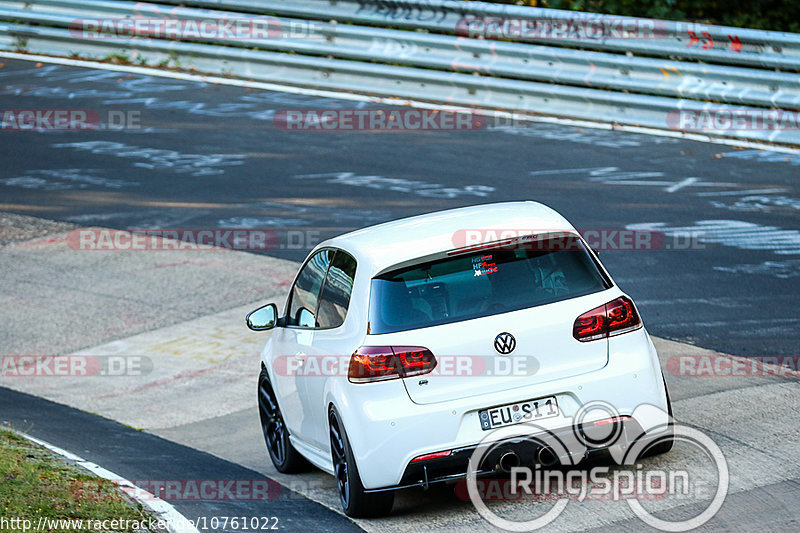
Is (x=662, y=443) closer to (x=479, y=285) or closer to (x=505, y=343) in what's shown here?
(x=505, y=343)

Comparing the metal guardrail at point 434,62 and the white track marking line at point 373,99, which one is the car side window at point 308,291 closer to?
the white track marking line at point 373,99

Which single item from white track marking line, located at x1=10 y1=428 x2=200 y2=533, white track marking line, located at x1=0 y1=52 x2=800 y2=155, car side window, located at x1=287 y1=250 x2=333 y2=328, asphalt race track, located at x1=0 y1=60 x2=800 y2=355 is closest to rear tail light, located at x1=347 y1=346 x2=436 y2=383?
car side window, located at x1=287 y1=250 x2=333 y2=328

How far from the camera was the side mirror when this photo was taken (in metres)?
8.16

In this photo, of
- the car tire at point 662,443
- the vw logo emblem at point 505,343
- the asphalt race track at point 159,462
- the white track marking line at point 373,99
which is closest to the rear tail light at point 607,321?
the vw logo emblem at point 505,343

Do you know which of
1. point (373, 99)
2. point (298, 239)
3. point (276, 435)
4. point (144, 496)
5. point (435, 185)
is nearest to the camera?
point (144, 496)

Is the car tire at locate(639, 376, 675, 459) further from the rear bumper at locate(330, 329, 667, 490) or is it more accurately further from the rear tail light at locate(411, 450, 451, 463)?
the rear tail light at locate(411, 450, 451, 463)

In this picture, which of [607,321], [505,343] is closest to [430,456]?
[505,343]

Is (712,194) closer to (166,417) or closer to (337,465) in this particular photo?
(166,417)

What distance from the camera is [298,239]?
46.8ft

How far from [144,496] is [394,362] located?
2045 millimetres

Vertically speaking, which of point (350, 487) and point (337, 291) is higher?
point (337, 291)

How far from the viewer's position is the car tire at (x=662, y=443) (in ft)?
23.2

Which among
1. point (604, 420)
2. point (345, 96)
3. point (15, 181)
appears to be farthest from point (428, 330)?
point (345, 96)

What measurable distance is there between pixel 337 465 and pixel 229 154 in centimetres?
1125
